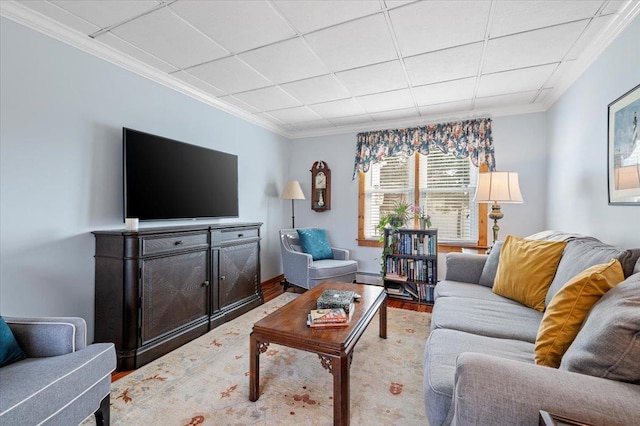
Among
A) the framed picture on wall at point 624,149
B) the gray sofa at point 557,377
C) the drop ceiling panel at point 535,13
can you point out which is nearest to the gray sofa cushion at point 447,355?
the gray sofa at point 557,377

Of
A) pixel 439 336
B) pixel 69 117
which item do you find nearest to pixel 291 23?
pixel 69 117

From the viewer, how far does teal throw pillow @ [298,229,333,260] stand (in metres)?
3.83

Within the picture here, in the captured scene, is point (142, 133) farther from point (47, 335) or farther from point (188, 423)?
point (188, 423)

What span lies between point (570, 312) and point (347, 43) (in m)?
2.07

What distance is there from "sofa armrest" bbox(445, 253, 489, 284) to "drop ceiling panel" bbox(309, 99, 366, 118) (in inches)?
79.1

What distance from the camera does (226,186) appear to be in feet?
10.7

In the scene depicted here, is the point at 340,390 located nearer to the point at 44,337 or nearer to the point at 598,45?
the point at 44,337

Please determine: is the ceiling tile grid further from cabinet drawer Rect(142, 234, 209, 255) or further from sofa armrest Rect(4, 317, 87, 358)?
sofa armrest Rect(4, 317, 87, 358)

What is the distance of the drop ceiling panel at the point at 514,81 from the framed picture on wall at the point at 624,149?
79cm

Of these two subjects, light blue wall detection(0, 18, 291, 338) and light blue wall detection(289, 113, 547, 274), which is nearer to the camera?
light blue wall detection(0, 18, 291, 338)

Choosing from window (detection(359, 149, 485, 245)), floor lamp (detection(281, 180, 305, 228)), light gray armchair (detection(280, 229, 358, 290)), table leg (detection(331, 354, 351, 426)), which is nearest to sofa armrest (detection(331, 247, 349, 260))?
light gray armchair (detection(280, 229, 358, 290))

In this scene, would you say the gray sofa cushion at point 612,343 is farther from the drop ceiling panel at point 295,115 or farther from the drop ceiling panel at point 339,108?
the drop ceiling panel at point 295,115

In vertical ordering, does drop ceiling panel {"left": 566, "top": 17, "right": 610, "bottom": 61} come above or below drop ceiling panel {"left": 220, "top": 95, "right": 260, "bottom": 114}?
below

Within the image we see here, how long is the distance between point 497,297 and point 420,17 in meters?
1.99
